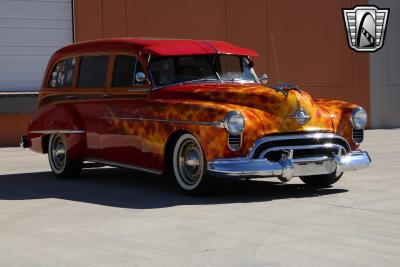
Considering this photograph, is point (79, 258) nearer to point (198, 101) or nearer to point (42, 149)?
point (198, 101)

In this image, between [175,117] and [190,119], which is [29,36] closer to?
[175,117]

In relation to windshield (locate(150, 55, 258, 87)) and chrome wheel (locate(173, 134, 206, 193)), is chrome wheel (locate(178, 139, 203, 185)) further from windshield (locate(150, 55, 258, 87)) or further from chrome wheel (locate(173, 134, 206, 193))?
windshield (locate(150, 55, 258, 87))

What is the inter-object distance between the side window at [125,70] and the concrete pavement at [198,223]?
4.00 ft

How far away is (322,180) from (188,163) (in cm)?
166

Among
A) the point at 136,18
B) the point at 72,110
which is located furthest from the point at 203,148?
the point at 136,18

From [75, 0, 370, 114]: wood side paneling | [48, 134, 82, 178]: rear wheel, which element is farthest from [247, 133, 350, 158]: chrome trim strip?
[75, 0, 370, 114]: wood side paneling

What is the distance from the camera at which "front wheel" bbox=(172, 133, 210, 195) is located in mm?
8391

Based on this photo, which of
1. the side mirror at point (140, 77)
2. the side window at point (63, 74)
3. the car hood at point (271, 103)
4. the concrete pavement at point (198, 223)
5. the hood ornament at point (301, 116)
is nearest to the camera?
the concrete pavement at point (198, 223)

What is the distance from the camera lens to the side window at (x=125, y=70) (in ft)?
31.3

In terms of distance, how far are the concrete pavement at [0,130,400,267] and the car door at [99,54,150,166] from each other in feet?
1.39

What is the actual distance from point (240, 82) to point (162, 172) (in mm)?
1492

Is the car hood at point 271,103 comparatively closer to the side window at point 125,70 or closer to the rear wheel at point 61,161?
the side window at point 125,70

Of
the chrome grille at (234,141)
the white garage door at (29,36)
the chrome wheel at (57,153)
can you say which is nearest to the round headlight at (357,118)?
the chrome grille at (234,141)

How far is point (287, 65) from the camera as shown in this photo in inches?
821
